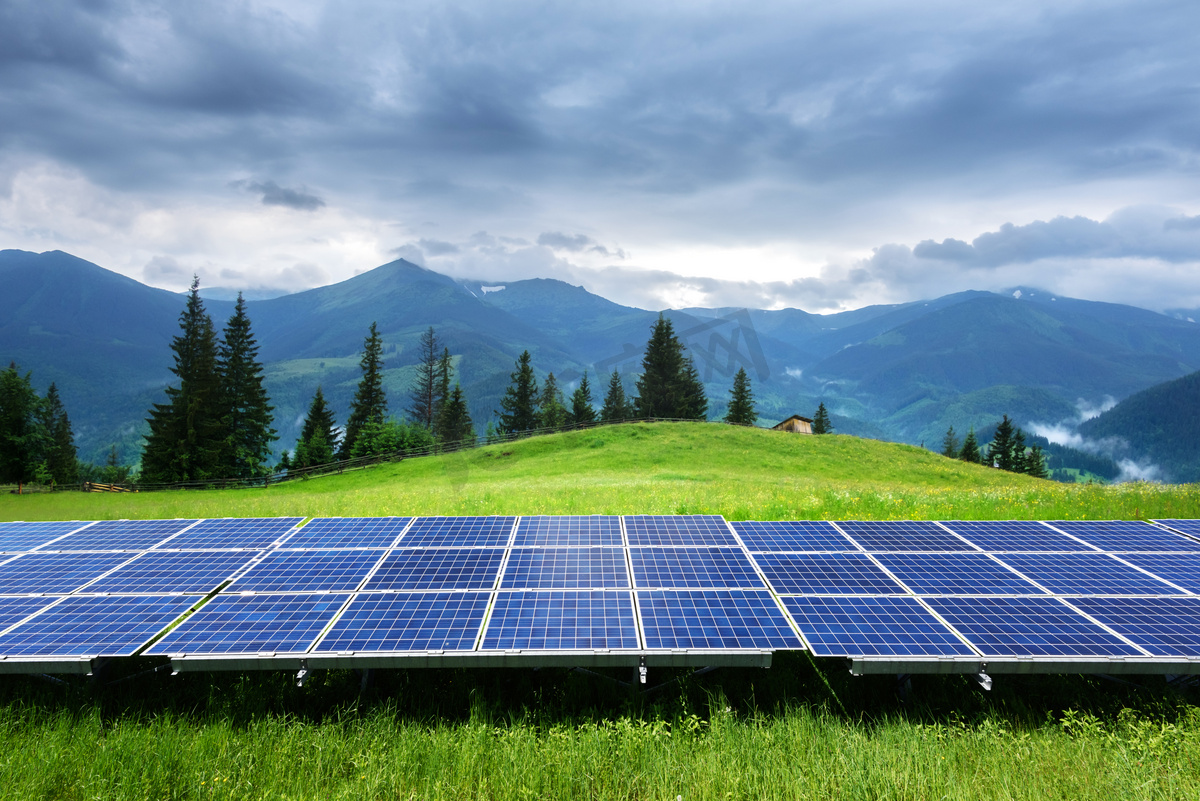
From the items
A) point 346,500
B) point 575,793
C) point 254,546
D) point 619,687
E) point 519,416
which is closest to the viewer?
point 575,793

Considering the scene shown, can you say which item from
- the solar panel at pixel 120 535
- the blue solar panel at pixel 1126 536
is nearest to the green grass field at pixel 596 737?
the solar panel at pixel 120 535

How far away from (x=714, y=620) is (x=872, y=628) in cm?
241

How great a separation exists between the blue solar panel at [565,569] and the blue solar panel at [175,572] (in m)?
5.48

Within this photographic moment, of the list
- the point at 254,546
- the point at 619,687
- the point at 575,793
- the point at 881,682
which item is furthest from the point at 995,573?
the point at 254,546

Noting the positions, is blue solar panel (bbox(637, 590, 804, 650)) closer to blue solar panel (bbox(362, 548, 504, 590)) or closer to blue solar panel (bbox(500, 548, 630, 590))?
blue solar panel (bbox(500, 548, 630, 590))

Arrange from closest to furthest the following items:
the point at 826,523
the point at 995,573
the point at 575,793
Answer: the point at 575,793, the point at 995,573, the point at 826,523

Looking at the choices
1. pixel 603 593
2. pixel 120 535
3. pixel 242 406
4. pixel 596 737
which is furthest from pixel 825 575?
pixel 242 406

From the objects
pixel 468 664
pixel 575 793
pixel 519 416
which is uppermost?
pixel 519 416

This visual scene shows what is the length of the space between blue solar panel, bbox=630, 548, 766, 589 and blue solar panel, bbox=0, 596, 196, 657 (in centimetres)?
786

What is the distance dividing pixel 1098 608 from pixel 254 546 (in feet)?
53.4

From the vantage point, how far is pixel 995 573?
1086cm

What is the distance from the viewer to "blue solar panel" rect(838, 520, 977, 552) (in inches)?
482

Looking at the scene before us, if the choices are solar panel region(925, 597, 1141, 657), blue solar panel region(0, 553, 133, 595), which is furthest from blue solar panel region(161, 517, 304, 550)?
solar panel region(925, 597, 1141, 657)

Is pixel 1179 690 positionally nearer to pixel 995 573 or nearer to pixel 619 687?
pixel 995 573
